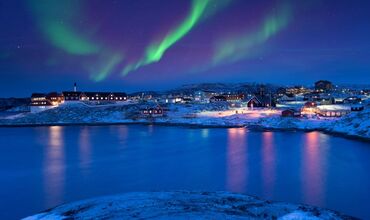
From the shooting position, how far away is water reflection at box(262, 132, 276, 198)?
60.6ft

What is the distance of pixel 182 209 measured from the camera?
12531 mm

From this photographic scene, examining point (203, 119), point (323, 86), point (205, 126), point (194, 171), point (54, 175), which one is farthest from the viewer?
point (323, 86)

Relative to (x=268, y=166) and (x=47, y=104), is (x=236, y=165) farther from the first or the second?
(x=47, y=104)

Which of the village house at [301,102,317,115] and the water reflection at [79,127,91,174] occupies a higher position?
the village house at [301,102,317,115]

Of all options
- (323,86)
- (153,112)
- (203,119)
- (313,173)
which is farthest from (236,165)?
(323,86)

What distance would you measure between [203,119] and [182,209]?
5791cm

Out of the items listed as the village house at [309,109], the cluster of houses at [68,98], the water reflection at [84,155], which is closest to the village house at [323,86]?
the cluster of houses at [68,98]

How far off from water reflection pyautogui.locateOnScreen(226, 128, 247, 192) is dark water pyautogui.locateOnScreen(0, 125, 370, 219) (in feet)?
0.16

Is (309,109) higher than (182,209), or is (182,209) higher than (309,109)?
(309,109)

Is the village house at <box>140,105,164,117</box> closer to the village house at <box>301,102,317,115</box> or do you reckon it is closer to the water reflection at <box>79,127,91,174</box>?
the village house at <box>301,102,317,115</box>

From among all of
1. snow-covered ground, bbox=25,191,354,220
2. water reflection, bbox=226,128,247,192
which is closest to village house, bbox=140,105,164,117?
water reflection, bbox=226,128,247,192

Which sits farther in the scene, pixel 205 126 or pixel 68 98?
pixel 68 98

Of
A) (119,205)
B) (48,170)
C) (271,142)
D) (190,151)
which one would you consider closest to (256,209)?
(119,205)

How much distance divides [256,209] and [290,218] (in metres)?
1.39
